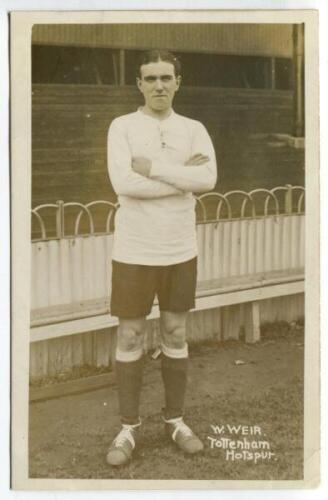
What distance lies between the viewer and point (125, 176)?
0.80m

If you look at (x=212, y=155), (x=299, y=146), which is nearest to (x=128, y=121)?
(x=212, y=155)

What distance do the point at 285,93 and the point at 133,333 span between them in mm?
351

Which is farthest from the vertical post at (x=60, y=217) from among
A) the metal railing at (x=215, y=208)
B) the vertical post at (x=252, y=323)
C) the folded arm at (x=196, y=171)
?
the vertical post at (x=252, y=323)

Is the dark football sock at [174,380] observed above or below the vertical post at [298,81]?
below

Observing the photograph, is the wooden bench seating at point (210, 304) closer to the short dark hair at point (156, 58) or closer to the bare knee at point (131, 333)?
the bare knee at point (131, 333)

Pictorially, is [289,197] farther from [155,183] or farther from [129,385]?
[129,385]

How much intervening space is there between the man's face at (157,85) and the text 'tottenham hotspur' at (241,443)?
40cm

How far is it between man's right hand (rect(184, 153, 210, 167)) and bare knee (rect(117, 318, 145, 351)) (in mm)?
198

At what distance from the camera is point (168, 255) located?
80cm

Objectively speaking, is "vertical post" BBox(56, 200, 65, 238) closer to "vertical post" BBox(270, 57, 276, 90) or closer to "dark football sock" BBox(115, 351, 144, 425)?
"dark football sock" BBox(115, 351, 144, 425)

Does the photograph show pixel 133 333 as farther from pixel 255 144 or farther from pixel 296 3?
pixel 296 3

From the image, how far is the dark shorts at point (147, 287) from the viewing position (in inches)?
31.7

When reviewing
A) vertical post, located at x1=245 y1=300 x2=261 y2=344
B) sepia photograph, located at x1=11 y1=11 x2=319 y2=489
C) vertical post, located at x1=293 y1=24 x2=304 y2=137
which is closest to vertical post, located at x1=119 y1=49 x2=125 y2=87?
sepia photograph, located at x1=11 y1=11 x2=319 y2=489

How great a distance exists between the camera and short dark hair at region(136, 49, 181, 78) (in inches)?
31.6
